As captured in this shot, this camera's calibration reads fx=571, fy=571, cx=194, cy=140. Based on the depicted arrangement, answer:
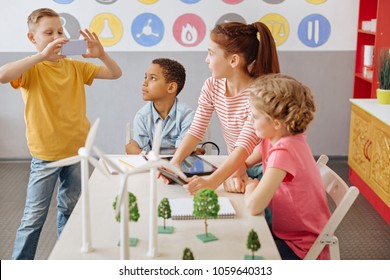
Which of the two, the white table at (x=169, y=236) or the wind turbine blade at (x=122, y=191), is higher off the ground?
the wind turbine blade at (x=122, y=191)

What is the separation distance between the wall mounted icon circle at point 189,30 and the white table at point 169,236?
2.12m

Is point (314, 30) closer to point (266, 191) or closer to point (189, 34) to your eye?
point (189, 34)

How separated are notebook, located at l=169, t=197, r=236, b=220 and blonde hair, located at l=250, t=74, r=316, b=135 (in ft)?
0.80

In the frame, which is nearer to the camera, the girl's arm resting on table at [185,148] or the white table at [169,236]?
the white table at [169,236]

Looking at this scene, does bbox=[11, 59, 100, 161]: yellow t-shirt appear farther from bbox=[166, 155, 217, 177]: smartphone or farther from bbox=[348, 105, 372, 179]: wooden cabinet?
bbox=[348, 105, 372, 179]: wooden cabinet

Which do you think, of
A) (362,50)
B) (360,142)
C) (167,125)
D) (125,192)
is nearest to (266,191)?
(125,192)

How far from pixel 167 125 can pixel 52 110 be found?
0.40m

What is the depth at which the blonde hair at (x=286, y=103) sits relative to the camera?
4.57ft

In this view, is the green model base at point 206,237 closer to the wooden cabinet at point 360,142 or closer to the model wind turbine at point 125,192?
the model wind turbine at point 125,192

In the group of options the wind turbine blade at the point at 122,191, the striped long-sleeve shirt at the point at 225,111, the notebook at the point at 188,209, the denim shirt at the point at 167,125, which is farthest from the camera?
the denim shirt at the point at 167,125

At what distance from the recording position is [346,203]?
4.48 feet

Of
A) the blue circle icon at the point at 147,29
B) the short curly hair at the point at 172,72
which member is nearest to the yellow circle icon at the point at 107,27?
the blue circle icon at the point at 147,29
